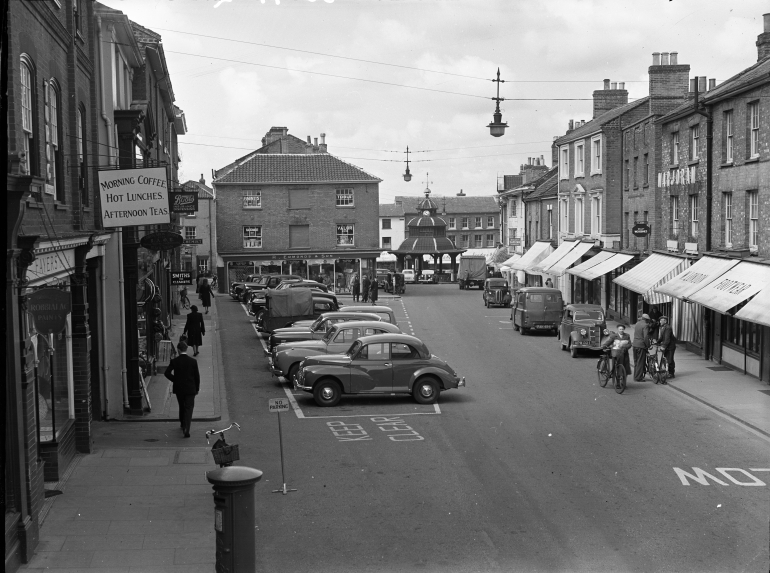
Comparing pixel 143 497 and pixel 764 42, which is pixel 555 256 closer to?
pixel 764 42

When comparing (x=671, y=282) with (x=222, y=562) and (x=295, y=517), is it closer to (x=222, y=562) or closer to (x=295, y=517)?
(x=295, y=517)

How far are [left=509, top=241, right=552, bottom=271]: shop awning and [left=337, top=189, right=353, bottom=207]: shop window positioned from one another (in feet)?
41.2

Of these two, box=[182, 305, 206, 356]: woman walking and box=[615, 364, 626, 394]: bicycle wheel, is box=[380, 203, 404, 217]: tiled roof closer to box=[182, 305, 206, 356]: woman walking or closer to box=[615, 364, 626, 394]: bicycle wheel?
box=[182, 305, 206, 356]: woman walking

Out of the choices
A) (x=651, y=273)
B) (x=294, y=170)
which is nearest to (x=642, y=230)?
(x=651, y=273)

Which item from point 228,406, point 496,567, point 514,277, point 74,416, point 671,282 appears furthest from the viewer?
point 514,277

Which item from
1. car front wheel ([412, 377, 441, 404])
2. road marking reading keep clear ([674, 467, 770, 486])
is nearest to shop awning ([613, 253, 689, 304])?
car front wheel ([412, 377, 441, 404])

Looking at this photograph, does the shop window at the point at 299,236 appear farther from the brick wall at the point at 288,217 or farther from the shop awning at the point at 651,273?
the shop awning at the point at 651,273

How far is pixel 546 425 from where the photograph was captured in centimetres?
1816

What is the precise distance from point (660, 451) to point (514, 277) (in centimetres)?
5217

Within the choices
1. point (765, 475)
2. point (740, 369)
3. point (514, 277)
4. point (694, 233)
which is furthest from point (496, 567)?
point (514, 277)

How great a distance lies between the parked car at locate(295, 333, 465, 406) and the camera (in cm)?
2014

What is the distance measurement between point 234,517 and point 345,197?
54.1 m

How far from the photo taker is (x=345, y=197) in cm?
6281

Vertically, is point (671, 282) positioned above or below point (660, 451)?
above
